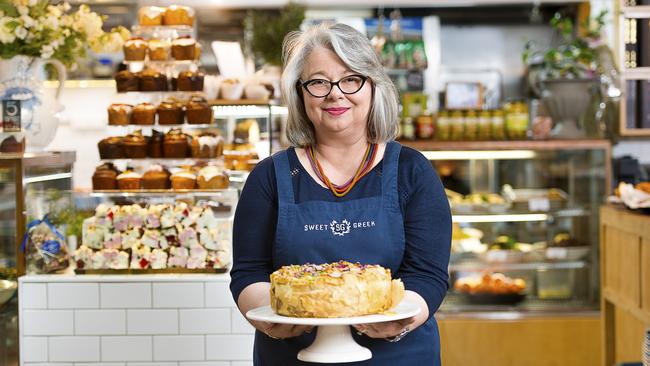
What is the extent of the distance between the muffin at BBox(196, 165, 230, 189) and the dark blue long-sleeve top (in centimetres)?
165

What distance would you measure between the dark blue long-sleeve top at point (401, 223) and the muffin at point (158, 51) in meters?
1.95

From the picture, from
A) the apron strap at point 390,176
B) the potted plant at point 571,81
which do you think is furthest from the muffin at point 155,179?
the potted plant at point 571,81

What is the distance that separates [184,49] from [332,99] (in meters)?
2.09

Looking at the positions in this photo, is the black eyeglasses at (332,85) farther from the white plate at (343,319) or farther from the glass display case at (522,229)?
the glass display case at (522,229)

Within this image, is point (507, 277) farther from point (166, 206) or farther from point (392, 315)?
point (392, 315)

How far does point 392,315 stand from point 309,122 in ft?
1.91

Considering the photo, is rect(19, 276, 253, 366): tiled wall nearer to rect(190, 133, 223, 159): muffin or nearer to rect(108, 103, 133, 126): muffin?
rect(190, 133, 223, 159): muffin

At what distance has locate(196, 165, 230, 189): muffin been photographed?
12.9ft

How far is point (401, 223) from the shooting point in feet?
7.34

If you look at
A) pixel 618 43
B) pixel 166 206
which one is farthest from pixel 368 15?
pixel 166 206

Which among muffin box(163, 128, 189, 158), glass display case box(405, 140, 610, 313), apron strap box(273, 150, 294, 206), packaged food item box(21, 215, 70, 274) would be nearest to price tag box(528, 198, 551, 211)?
glass display case box(405, 140, 610, 313)

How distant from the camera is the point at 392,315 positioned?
1945mm

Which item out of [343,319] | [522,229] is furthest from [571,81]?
[343,319]

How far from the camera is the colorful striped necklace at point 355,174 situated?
2250 millimetres
